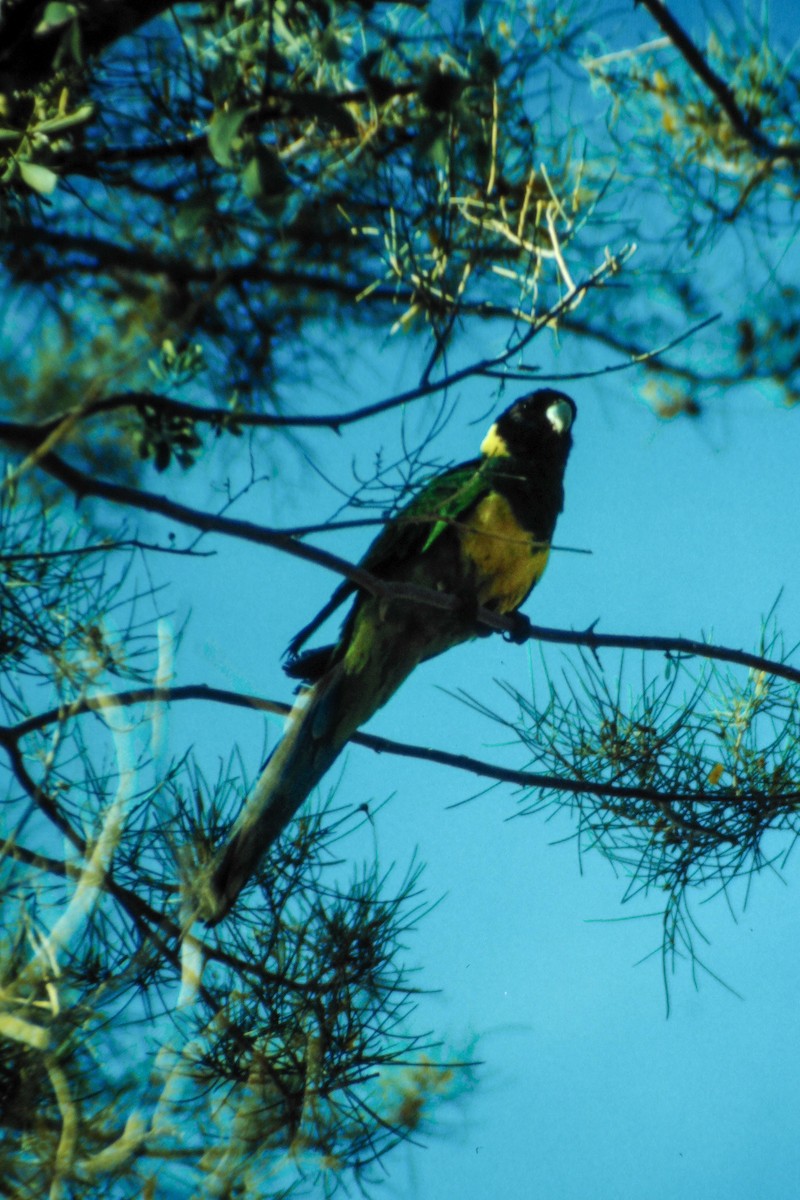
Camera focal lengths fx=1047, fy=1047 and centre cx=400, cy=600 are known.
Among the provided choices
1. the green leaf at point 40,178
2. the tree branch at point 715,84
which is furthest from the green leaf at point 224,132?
the tree branch at point 715,84

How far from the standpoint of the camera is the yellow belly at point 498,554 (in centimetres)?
163

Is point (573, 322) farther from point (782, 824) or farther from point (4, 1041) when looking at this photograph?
point (4, 1041)

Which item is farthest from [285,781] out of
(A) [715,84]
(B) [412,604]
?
(A) [715,84]

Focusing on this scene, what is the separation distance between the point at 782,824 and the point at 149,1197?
99 cm

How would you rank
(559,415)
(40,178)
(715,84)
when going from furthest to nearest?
(559,415)
(715,84)
(40,178)

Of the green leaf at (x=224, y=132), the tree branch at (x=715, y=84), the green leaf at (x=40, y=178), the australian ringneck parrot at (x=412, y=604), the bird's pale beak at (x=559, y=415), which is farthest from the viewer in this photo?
the bird's pale beak at (x=559, y=415)

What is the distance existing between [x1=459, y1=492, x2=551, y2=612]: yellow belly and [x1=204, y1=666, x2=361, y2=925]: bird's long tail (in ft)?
0.92

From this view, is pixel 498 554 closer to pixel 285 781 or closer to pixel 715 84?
pixel 285 781

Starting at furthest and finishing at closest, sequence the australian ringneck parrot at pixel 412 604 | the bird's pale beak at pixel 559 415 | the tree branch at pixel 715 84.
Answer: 1. the bird's pale beak at pixel 559 415
2. the australian ringneck parrot at pixel 412 604
3. the tree branch at pixel 715 84

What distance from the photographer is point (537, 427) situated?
1.90 m

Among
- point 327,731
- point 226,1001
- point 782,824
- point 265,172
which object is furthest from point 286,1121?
point 265,172

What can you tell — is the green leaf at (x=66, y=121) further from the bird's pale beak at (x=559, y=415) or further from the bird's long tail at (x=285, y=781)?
the bird's pale beak at (x=559, y=415)

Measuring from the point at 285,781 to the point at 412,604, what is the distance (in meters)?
0.34

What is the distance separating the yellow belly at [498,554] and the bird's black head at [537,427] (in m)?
0.21
